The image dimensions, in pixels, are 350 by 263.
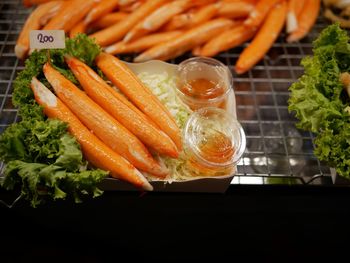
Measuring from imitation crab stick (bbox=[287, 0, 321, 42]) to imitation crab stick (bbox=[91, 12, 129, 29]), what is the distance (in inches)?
39.4

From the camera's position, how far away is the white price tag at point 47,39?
1631 millimetres

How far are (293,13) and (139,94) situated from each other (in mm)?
1194

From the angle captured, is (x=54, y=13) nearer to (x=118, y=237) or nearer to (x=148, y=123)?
(x=148, y=123)

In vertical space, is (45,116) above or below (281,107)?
below

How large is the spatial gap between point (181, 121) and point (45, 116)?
59 centimetres

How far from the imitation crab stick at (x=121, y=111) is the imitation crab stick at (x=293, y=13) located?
1.19 metres

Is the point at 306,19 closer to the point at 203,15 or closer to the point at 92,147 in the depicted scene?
the point at 203,15

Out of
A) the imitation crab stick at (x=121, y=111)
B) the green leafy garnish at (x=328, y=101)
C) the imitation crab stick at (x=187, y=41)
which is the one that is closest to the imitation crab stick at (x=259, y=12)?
the imitation crab stick at (x=187, y=41)

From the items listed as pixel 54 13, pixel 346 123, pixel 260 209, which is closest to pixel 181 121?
pixel 260 209

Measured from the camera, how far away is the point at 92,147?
5.05ft

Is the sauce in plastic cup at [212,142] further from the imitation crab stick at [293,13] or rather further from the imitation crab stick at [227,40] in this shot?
the imitation crab stick at [293,13]

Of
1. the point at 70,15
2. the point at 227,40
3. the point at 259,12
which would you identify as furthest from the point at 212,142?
the point at 70,15

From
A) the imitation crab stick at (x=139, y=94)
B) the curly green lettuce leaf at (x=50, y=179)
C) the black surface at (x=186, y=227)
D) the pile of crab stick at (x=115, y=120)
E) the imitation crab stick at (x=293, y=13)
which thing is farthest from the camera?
the imitation crab stick at (x=293, y=13)

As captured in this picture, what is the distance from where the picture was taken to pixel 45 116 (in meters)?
1.66
